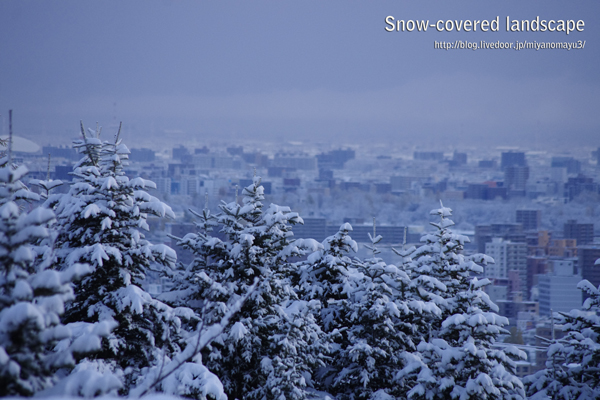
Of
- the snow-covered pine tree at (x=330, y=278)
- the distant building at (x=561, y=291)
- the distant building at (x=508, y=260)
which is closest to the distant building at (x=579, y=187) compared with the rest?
the distant building at (x=508, y=260)

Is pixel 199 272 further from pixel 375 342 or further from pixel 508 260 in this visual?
pixel 508 260

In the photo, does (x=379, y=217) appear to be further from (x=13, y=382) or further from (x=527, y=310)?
(x=13, y=382)

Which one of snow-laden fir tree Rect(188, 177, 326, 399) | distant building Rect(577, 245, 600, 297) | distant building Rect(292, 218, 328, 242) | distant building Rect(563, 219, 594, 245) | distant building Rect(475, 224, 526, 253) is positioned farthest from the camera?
distant building Rect(563, 219, 594, 245)

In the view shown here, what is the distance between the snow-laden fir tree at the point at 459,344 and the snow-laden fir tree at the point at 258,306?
199 centimetres

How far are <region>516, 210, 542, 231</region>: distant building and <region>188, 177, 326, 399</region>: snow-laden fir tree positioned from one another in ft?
457

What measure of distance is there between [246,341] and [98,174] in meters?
3.88

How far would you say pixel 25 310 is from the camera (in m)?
4.83

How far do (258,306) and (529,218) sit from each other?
142 m

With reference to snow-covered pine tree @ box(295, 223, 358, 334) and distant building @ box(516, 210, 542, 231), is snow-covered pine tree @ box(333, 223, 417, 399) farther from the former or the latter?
distant building @ box(516, 210, 542, 231)

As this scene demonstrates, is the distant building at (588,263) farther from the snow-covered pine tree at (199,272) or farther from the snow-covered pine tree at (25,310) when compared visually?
the snow-covered pine tree at (25,310)

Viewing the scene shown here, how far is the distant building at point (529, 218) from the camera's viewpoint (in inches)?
5600

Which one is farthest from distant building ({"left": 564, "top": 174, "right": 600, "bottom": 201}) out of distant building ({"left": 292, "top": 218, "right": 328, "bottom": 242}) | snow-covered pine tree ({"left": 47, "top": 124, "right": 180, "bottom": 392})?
snow-covered pine tree ({"left": 47, "top": 124, "right": 180, "bottom": 392})

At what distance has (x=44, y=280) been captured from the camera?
5.11m

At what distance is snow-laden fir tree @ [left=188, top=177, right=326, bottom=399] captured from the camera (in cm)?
1023
